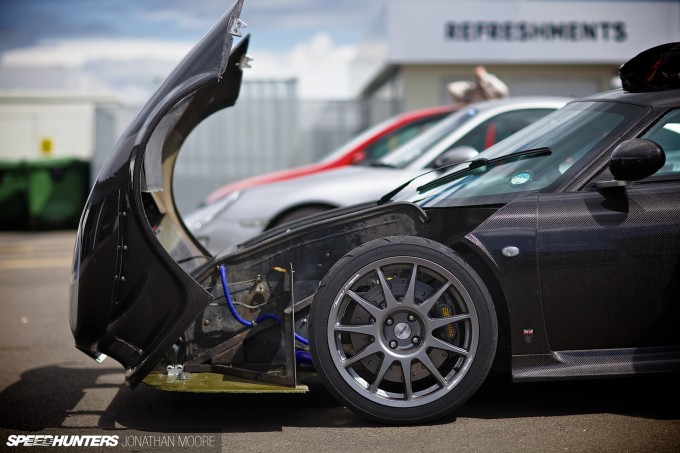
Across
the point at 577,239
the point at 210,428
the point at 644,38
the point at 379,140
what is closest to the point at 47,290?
the point at 379,140

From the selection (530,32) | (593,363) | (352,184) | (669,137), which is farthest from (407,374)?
(530,32)

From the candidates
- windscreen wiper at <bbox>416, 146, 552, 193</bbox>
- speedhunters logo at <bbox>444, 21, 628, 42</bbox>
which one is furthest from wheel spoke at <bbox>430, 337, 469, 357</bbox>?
speedhunters logo at <bbox>444, 21, 628, 42</bbox>

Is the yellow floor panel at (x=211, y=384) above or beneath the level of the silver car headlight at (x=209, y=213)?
beneath

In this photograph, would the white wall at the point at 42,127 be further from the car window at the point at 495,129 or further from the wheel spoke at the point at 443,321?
the wheel spoke at the point at 443,321

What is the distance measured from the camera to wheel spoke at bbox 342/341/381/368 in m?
3.92

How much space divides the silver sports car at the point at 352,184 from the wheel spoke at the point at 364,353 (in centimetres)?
346

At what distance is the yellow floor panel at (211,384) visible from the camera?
3.91 m

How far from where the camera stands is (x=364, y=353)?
12.9ft

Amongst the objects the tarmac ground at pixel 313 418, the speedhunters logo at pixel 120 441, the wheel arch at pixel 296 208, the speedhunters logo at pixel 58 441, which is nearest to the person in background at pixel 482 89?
the wheel arch at pixel 296 208

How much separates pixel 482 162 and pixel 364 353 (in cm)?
124

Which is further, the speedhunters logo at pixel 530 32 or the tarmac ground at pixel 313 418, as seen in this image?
the speedhunters logo at pixel 530 32

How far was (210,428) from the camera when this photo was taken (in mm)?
4062

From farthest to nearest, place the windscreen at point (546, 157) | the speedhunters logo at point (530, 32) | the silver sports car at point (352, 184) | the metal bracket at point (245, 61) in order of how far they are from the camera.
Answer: the speedhunters logo at point (530, 32)
the silver sports car at point (352, 184)
the metal bracket at point (245, 61)
the windscreen at point (546, 157)

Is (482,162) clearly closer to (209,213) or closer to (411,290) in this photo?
(411,290)
